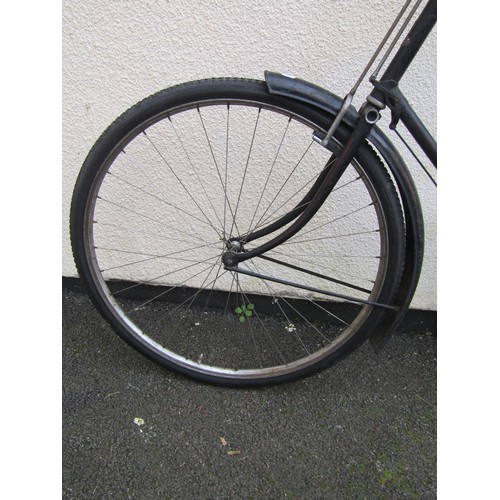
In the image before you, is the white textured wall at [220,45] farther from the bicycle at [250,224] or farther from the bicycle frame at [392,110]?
the bicycle frame at [392,110]

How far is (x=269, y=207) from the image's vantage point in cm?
231

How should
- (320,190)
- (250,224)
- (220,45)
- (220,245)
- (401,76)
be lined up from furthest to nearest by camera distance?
1. (220,245)
2. (250,224)
3. (220,45)
4. (320,190)
5. (401,76)

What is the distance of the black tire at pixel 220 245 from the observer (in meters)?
2.07

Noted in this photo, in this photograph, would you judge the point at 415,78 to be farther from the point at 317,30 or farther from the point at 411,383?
the point at 411,383

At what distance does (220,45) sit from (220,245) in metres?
0.89

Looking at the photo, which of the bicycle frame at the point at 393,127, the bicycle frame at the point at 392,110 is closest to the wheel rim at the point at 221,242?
the bicycle frame at the point at 393,127

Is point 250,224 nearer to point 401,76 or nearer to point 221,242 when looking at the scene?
point 221,242

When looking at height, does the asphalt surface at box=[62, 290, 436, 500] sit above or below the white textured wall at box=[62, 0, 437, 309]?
below


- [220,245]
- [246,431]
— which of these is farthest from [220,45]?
[246,431]

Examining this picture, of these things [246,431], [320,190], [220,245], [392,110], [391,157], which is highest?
[392,110]

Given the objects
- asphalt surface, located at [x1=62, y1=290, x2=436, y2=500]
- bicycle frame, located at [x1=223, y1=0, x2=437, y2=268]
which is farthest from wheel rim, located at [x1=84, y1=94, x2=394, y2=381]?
bicycle frame, located at [x1=223, y1=0, x2=437, y2=268]

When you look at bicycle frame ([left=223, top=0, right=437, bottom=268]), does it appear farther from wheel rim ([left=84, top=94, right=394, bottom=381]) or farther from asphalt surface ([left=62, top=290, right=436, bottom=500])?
asphalt surface ([left=62, top=290, right=436, bottom=500])

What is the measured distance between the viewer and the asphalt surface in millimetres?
1736

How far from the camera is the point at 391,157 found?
1.64 m
